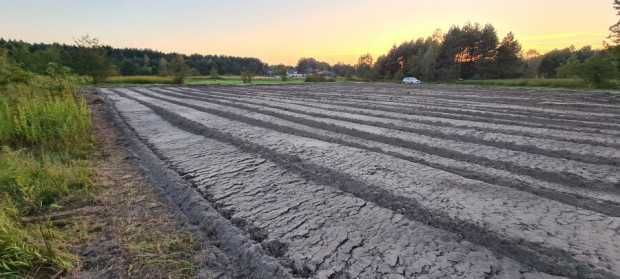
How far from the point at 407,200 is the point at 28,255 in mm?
2931

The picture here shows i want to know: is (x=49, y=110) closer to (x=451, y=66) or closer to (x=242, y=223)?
(x=242, y=223)

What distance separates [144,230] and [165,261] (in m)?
0.60

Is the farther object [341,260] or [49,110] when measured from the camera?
[49,110]

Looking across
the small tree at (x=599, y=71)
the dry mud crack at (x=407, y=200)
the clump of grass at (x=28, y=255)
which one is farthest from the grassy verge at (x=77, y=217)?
the small tree at (x=599, y=71)

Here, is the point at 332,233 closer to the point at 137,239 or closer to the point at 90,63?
the point at 137,239

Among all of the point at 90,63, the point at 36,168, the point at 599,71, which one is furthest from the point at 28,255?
the point at 90,63

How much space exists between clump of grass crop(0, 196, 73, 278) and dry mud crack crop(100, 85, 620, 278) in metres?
0.98

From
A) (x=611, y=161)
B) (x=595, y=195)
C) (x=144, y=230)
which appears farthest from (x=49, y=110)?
(x=611, y=161)

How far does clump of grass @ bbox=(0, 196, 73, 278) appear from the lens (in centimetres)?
201

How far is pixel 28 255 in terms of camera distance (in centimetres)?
211

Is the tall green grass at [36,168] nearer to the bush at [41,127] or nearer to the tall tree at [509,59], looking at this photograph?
the bush at [41,127]

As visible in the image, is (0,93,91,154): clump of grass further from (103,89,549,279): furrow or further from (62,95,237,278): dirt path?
(103,89,549,279): furrow

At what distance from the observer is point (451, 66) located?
54.2 meters

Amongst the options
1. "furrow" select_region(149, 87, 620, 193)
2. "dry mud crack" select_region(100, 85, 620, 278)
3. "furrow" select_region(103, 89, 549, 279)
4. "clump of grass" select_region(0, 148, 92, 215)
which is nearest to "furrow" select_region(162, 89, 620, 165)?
"dry mud crack" select_region(100, 85, 620, 278)
